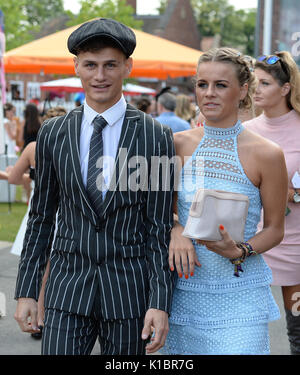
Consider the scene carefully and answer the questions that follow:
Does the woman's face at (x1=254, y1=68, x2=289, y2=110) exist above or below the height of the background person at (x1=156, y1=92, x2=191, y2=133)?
above

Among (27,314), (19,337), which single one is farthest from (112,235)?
(19,337)

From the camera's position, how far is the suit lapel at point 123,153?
265 centimetres

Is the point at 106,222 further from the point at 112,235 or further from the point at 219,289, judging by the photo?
the point at 219,289

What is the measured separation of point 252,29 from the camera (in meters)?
78.2

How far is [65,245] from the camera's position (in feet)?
8.91

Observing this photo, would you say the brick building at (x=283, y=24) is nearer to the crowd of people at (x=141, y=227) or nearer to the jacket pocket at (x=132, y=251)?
the crowd of people at (x=141, y=227)

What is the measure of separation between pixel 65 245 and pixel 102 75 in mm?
719

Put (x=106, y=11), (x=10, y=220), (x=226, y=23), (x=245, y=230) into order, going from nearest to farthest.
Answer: (x=245, y=230) → (x=10, y=220) → (x=106, y=11) → (x=226, y=23)

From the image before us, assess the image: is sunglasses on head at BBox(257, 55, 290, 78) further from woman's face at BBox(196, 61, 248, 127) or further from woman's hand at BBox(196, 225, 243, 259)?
woman's hand at BBox(196, 225, 243, 259)

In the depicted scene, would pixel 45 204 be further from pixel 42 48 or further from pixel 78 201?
pixel 42 48

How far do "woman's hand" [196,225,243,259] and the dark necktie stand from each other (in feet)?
1.51

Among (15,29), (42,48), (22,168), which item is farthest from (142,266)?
(15,29)

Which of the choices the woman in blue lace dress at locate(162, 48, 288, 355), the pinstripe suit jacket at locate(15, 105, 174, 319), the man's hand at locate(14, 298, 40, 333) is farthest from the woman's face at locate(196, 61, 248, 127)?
the man's hand at locate(14, 298, 40, 333)

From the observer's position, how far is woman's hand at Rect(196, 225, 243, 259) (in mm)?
2627
